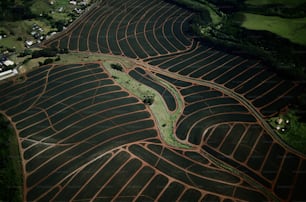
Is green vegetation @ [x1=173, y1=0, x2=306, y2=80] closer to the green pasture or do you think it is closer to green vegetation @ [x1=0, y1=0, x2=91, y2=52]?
the green pasture

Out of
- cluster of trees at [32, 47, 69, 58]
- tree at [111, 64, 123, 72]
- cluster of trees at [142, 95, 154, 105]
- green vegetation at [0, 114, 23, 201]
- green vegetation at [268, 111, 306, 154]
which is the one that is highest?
cluster of trees at [32, 47, 69, 58]

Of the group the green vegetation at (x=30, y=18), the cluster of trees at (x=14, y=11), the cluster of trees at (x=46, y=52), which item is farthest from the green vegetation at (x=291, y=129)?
the cluster of trees at (x=14, y=11)

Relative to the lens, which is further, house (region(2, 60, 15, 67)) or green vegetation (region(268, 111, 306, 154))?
house (region(2, 60, 15, 67))

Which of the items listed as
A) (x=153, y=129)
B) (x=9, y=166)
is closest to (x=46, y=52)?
(x=9, y=166)

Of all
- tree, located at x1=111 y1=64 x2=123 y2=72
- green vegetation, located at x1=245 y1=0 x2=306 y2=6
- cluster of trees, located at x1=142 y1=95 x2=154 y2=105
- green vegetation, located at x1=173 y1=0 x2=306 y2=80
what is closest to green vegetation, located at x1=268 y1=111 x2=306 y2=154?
green vegetation, located at x1=173 y1=0 x2=306 y2=80

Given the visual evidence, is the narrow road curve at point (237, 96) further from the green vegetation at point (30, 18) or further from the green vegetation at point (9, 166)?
the green vegetation at point (9, 166)
